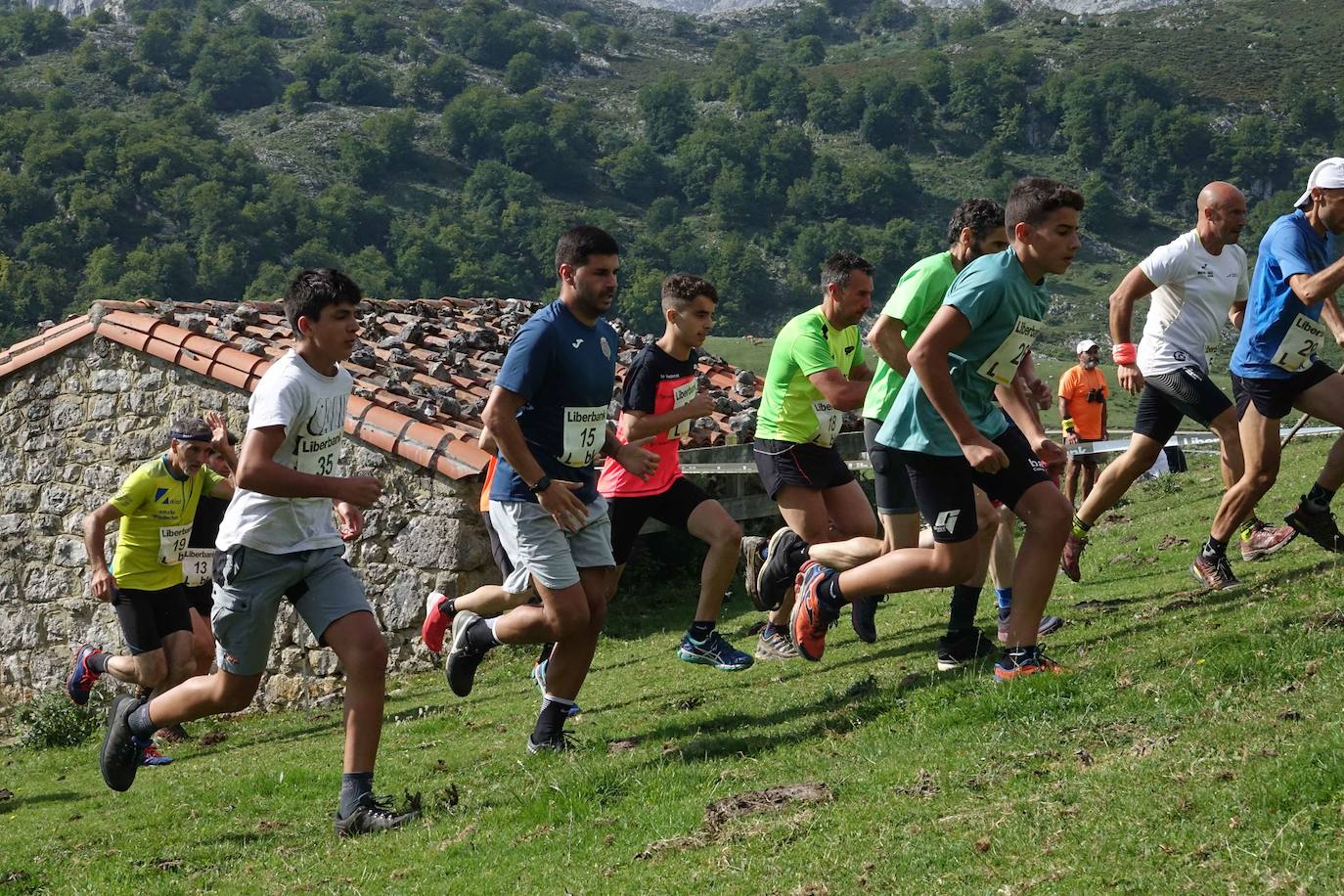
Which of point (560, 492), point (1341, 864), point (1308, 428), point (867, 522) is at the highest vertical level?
point (1341, 864)

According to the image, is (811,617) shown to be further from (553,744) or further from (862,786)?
(862,786)

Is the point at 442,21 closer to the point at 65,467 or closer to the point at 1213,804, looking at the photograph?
the point at 65,467

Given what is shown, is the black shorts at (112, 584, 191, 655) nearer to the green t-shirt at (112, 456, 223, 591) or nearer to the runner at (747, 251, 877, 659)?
the green t-shirt at (112, 456, 223, 591)

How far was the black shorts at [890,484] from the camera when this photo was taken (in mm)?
7051

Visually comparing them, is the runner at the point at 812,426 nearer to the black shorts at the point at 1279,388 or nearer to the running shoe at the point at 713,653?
the running shoe at the point at 713,653

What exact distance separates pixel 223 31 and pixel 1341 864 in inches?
6604

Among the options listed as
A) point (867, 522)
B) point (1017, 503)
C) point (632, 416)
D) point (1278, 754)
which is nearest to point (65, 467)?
point (632, 416)

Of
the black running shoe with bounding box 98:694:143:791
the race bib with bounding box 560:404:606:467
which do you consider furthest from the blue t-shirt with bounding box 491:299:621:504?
the black running shoe with bounding box 98:694:143:791

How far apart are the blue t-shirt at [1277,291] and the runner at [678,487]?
111 inches

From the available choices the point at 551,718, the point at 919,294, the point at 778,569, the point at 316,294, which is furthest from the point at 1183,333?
the point at 316,294

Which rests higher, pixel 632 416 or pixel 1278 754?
pixel 1278 754

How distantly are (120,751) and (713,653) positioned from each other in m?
3.20

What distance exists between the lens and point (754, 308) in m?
119

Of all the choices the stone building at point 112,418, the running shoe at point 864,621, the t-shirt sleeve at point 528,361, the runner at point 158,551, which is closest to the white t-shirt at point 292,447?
the t-shirt sleeve at point 528,361
